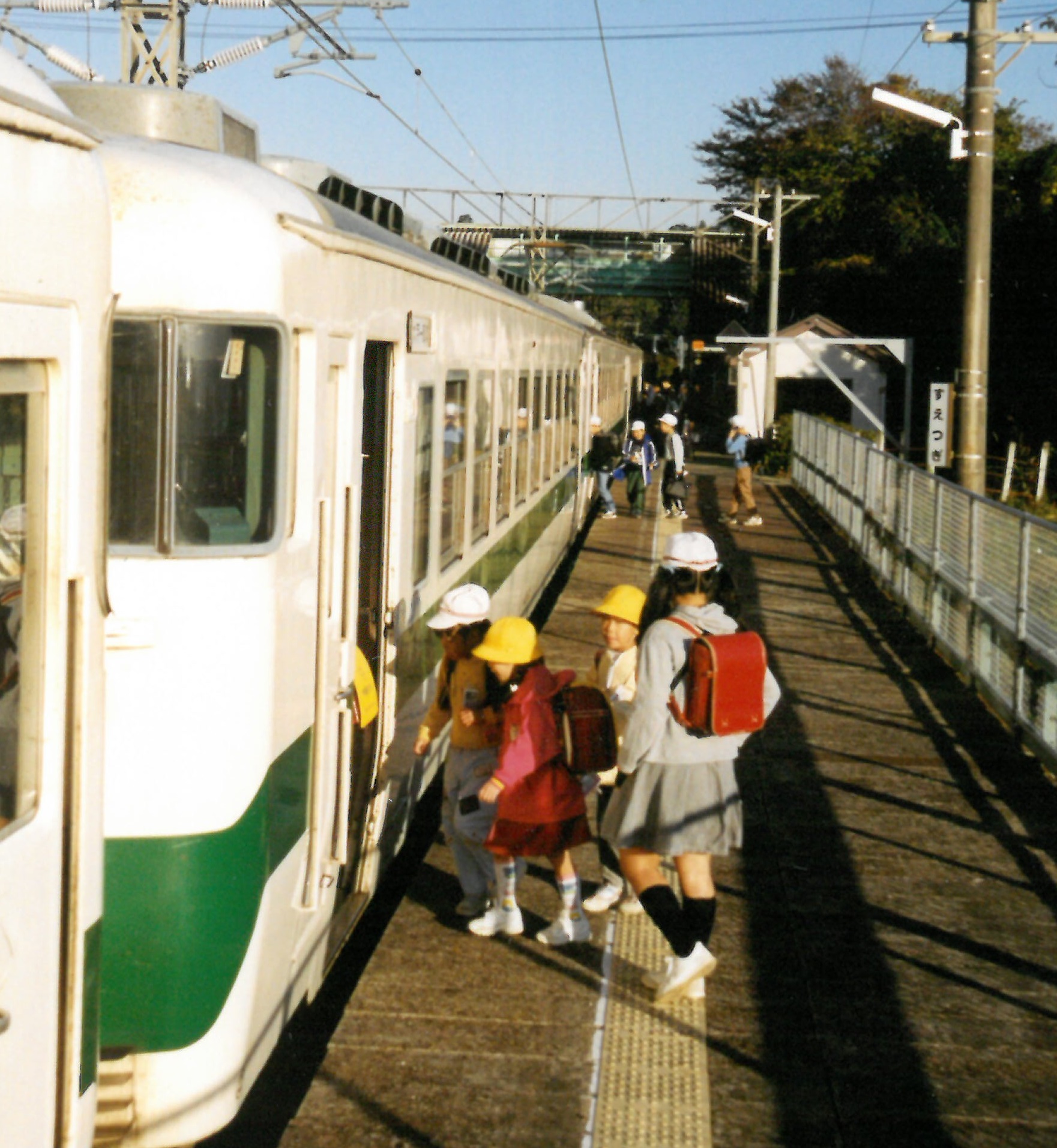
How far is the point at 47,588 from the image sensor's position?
271 cm

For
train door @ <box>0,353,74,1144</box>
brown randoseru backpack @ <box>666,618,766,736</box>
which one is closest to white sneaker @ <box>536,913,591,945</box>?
brown randoseru backpack @ <box>666,618,766,736</box>

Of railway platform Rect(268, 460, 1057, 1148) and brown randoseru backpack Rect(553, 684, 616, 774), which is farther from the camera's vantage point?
brown randoseru backpack Rect(553, 684, 616, 774)

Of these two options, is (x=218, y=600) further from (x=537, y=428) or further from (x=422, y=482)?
(x=537, y=428)

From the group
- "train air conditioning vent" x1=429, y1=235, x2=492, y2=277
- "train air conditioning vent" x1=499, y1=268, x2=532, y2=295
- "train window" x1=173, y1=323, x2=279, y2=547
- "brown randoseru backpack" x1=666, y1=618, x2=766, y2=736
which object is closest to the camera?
"train window" x1=173, y1=323, x2=279, y2=547

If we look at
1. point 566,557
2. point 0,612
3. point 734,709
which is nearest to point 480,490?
point 734,709

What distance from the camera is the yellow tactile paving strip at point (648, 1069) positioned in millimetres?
4621

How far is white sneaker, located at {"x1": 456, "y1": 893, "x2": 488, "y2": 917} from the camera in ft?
20.7

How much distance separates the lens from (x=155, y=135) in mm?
4516

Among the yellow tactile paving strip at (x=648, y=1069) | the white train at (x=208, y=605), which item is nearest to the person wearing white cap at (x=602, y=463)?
the yellow tactile paving strip at (x=648, y=1069)

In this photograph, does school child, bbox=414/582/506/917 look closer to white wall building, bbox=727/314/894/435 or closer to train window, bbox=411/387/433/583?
train window, bbox=411/387/433/583

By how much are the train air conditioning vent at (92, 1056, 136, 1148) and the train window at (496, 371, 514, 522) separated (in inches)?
232

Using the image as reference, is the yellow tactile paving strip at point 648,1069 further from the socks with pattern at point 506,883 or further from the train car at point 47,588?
the train car at point 47,588

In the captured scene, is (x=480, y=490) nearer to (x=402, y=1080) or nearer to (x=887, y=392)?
(x=402, y=1080)

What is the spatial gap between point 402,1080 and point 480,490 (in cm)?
432
